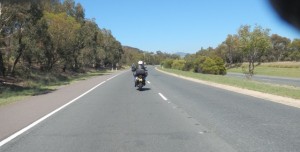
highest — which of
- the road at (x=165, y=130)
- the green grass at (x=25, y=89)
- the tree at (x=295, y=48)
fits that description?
the tree at (x=295, y=48)

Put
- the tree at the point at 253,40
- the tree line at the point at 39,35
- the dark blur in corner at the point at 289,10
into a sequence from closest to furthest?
1. the dark blur in corner at the point at 289,10
2. the tree line at the point at 39,35
3. the tree at the point at 253,40

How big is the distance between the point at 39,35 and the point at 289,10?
36394 mm

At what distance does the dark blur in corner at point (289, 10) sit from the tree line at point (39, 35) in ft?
36.4

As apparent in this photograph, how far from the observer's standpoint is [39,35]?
38594 mm

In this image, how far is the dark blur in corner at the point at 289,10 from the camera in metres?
3.77

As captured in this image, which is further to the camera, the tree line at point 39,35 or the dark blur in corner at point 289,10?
the tree line at point 39,35

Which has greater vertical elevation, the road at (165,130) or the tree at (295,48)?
the tree at (295,48)

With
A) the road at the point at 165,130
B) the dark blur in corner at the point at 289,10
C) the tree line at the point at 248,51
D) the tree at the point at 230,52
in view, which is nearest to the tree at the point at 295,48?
the tree line at the point at 248,51

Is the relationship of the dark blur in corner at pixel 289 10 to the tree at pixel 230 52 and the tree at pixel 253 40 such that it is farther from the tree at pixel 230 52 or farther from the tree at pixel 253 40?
the tree at pixel 230 52

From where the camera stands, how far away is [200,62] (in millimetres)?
75250

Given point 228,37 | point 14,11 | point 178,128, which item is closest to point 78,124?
point 178,128

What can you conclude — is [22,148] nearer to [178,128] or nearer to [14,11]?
[178,128]

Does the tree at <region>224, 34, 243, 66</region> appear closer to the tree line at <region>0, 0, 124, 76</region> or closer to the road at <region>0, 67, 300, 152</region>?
the tree line at <region>0, 0, 124, 76</region>

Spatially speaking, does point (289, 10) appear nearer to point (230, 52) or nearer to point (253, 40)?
point (253, 40)
